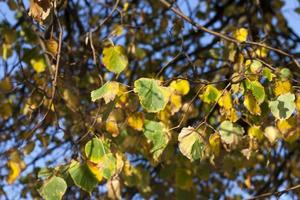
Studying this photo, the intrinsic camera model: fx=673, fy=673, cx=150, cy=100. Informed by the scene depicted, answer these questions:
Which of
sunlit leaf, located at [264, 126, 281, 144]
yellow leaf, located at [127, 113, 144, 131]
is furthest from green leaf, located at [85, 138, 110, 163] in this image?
sunlit leaf, located at [264, 126, 281, 144]

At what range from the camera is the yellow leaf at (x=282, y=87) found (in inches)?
75.1

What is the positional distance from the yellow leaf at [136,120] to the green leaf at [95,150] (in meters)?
0.43

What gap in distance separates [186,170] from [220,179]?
1.76 m

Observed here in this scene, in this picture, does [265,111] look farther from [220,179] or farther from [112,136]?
[220,179]

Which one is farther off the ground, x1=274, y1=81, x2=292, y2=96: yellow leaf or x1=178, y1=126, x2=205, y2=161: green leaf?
x1=274, y1=81, x2=292, y2=96: yellow leaf

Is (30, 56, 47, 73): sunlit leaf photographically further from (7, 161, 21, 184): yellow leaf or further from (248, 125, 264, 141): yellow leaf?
(248, 125, 264, 141): yellow leaf

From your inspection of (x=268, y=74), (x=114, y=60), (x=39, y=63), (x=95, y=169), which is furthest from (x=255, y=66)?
(x=39, y=63)

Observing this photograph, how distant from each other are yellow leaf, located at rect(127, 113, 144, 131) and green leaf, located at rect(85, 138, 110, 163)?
43 cm

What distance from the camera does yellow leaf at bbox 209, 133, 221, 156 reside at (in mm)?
2066

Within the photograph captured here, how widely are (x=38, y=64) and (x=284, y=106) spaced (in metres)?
1.52

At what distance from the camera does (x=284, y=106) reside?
186cm

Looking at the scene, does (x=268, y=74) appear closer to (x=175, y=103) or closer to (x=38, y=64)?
(x=175, y=103)

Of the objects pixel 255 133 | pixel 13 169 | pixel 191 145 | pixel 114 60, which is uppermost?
pixel 114 60

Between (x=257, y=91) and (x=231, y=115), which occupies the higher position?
(x=257, y=91)
